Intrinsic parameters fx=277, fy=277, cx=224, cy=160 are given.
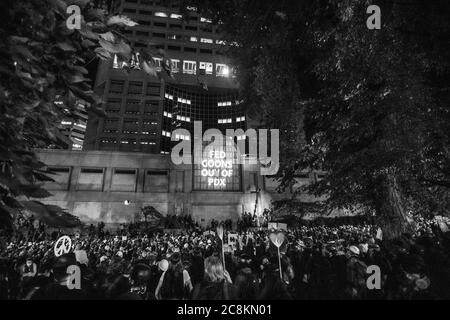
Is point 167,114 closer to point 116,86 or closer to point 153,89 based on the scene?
point 153,89

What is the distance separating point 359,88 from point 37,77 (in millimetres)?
9221

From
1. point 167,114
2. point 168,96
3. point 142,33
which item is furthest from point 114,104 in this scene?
point 142,33

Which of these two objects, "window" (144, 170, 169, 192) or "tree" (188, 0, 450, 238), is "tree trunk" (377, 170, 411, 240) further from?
"window" (144, 170, 169, 192)

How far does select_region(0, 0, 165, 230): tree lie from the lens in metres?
1.55

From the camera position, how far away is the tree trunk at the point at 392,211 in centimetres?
1010

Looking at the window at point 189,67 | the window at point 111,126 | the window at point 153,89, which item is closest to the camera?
the window at point 111,126

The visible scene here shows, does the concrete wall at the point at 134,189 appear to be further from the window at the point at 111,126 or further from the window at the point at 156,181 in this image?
the window at the point at 111,126

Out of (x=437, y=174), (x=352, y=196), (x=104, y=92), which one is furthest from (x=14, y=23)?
(x=104, y=92)

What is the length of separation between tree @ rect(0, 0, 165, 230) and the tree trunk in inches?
410

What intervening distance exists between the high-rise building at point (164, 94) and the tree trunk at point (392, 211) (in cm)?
5882

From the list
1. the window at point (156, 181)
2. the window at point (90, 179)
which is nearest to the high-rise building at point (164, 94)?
the window at point (90, 179)

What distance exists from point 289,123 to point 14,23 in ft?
34.7

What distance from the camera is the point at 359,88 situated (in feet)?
29.4
